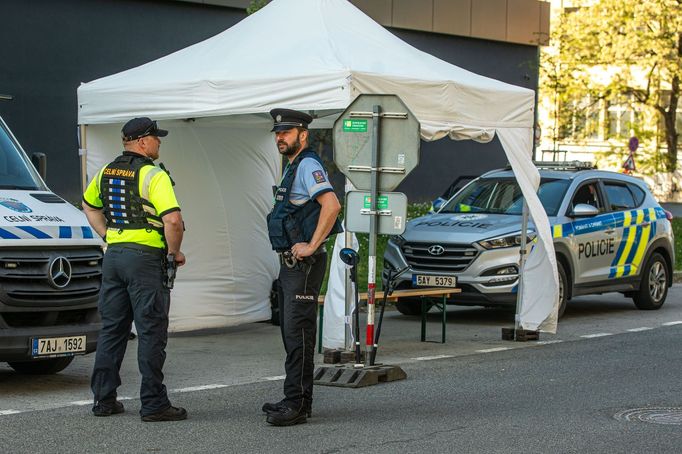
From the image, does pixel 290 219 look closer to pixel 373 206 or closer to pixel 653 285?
pixel 373 206

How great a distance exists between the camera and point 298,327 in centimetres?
808

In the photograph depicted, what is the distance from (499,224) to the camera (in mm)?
14414

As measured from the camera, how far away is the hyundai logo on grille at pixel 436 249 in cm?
1428

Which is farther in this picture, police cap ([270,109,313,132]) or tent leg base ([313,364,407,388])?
tent leg base ([313,364,407,388])

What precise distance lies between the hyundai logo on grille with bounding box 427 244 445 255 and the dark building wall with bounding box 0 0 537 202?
12987mm

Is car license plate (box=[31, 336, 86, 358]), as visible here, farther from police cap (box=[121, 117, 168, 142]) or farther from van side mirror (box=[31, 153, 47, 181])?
A: van side mirror (box=[31, 153, 47, 181])

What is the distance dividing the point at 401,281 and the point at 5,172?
221 inches

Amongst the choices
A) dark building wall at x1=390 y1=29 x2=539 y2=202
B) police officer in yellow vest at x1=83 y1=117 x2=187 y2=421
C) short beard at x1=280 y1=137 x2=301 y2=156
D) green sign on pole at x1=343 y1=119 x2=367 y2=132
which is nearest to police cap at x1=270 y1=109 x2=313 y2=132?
short beard at x1=280 y1=137 x2=301 y2=156

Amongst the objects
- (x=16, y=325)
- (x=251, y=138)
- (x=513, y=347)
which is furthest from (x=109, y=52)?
(x=16, y=325)

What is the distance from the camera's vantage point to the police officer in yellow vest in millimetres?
8047

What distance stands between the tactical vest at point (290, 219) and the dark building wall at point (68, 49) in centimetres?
1750

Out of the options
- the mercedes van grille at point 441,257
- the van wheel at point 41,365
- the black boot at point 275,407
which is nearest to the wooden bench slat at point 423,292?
the mercedes van grille at point 441,257

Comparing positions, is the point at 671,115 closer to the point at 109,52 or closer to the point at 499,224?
the point at 109,52

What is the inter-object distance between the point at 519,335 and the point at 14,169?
18.2 ft
